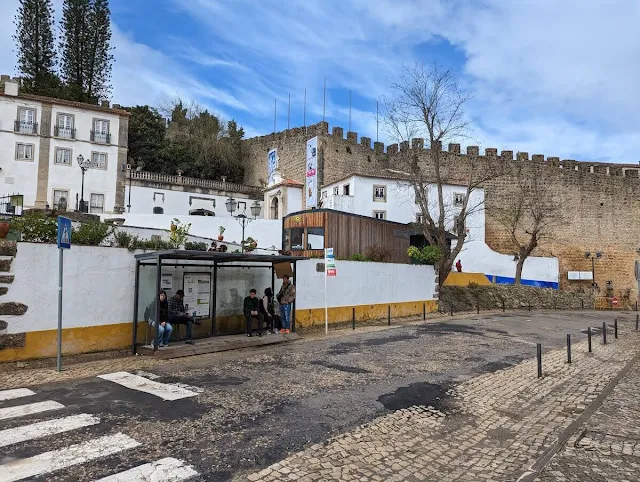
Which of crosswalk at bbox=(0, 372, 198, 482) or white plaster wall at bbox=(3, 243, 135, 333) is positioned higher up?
white plaster wall at bbox=(3, 243, 135, 333)

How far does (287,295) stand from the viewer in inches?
517

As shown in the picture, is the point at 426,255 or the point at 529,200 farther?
the point at 529,200

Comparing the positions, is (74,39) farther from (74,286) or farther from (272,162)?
(74,286)

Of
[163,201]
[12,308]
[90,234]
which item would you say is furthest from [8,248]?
[163,201]

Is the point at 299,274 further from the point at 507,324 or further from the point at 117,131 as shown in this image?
the point at 117,131

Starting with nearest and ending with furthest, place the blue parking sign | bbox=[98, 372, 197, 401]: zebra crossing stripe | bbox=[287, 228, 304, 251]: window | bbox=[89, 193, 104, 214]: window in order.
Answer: bbox=[98, 372, 197, 401]: zebra crossing stripe < the blue parking sign < bbox=[287, 228, 304, 251]: window < bbox=[89, 193, 104, 214]: window

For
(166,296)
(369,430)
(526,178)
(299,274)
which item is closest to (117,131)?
(299,274)

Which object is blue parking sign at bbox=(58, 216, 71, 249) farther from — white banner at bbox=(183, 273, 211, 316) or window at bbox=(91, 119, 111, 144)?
window at bbox=(91, 119, 111, 144)

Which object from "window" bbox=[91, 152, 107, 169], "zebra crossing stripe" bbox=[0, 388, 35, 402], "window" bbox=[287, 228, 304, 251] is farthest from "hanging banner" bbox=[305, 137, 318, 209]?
"zebra crossing stripe" bbox=[0, 388, 35, 402]

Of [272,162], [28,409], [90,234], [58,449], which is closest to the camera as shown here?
[58,449]

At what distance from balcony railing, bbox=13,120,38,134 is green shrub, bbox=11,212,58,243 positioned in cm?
3038

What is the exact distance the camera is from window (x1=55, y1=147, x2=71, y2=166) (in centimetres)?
3584

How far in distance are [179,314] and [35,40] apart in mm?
43953

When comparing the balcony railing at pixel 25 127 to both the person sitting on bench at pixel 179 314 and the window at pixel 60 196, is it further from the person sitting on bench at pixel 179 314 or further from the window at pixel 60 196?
the person sitting on bench at pixel 179 314
